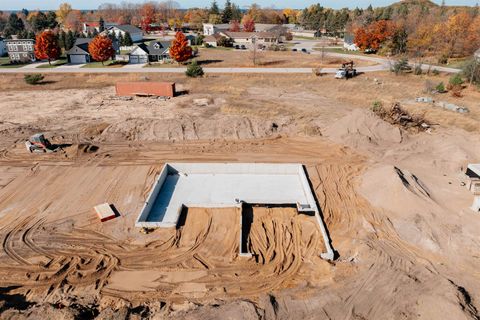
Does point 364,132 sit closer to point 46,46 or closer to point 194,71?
point 194,71

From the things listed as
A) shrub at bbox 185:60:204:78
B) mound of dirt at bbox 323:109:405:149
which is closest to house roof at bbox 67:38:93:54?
shrub at bbox 185:60:204:78

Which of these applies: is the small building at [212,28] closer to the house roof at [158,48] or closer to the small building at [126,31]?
the small building at [126,31]

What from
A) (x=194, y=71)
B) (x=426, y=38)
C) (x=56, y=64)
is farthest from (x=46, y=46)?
(x=426, y=38)

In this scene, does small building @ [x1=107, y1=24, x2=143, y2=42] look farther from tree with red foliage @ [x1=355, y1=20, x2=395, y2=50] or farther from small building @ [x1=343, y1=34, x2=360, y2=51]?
tree with red foliage @ [x1=355, y1=20, x2=395, y2=50]

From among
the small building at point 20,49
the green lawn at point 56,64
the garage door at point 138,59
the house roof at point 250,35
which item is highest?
the house roof at point 250,35

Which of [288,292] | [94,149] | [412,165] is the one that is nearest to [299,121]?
[412,165]

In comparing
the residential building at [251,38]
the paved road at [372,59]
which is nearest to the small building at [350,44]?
the paved road at [372,59]
